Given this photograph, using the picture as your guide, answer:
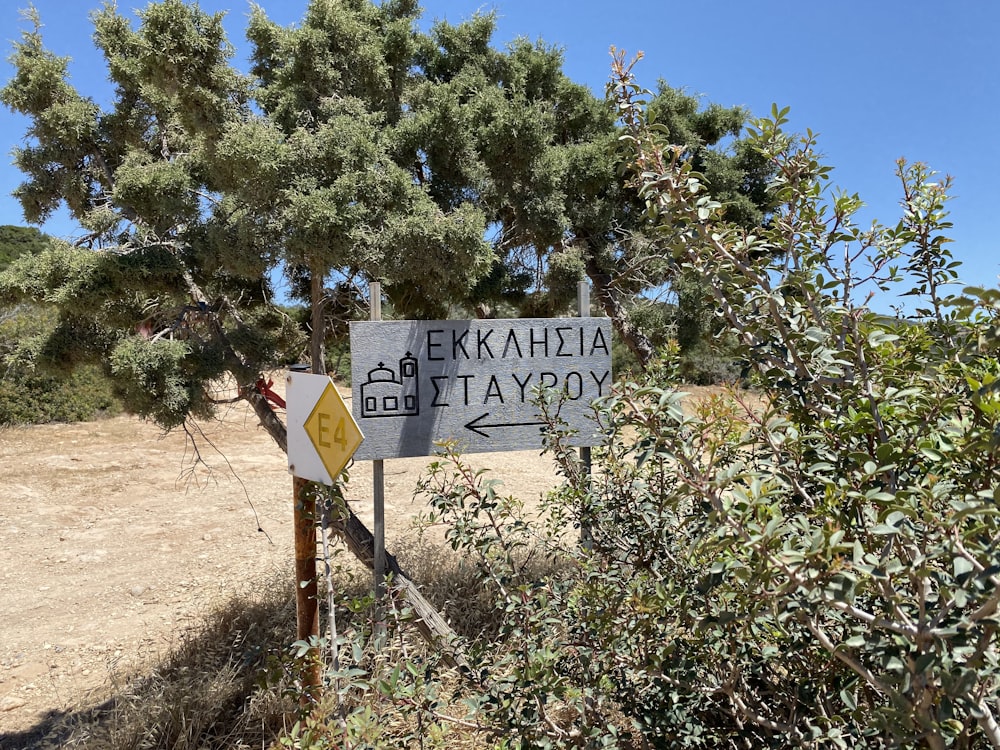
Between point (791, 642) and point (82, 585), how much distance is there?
19.5 ft

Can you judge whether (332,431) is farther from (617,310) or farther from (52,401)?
(52,401)

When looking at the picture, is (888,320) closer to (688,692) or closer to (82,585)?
(688,692)

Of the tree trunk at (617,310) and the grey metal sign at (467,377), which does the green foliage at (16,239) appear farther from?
the grey metal sign at (467,377)

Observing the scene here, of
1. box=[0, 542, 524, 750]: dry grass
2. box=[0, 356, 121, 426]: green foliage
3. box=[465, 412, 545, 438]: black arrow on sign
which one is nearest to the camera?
box=[0, 542, 524, 750]: dry grass

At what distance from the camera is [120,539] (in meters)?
6.98

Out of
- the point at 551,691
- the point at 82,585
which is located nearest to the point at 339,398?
the point at 551,691

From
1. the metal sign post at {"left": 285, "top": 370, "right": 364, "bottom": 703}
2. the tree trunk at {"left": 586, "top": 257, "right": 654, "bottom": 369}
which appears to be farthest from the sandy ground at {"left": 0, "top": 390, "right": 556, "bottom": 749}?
the tree trunk at {"left": 586, "top": 257, "right": 654, "bottom": 369}

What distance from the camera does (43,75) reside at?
4.00m

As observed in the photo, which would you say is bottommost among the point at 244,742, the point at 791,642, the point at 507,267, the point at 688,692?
the point at 244,742

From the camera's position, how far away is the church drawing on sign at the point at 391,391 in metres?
3.49

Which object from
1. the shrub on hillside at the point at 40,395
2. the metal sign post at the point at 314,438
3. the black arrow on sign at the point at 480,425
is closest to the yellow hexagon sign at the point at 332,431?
the metal sign post at the point at 314,438

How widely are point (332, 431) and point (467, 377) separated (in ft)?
4.35

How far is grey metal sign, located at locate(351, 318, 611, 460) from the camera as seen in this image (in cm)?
350

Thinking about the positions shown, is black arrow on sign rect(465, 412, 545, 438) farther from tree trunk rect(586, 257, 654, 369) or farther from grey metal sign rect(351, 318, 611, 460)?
tree trunk rect(586, 257, 654, 369)
